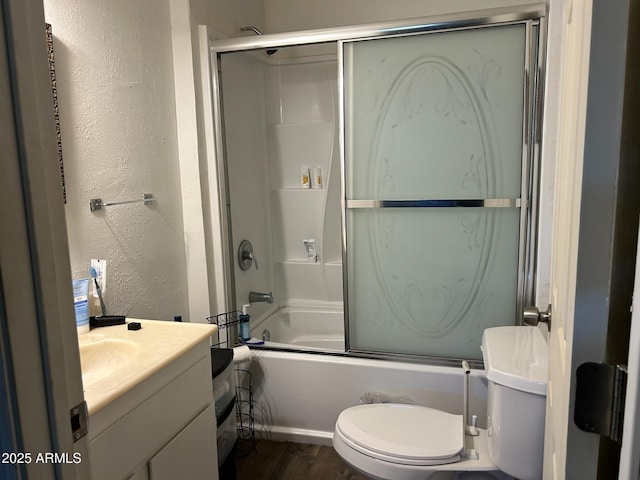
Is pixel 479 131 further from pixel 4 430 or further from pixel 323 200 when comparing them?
pixel 4 430

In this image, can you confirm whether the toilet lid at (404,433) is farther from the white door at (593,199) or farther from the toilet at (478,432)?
the white door at (593,199)

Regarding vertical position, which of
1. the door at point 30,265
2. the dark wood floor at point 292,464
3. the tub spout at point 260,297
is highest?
the door at point 30,265

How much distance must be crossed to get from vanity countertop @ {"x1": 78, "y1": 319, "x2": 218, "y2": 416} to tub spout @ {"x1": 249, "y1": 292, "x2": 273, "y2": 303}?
1185 millimetres

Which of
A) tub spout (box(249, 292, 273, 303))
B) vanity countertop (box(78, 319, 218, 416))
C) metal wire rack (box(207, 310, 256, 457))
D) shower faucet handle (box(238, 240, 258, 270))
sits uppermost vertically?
shower faucet handle (box(238, 240, 258, 270))

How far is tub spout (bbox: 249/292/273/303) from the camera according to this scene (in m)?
2.83

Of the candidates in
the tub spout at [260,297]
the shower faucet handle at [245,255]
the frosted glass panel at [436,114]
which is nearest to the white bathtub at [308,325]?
the tub spout at [260,297]

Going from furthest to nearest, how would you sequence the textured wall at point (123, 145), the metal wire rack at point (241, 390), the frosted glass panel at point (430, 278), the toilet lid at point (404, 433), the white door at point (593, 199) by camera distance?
the metal wire rack at point (241, 390) < the frosted glass panel at point (430, 278) < the textured wall at point (123, 145) < the toilet lid at point (404, 433) < the white door at point (593, 199)

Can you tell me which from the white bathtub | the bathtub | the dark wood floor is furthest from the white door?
the white bathtub

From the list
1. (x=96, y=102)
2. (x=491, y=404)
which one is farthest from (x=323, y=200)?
(x=491, y=404)

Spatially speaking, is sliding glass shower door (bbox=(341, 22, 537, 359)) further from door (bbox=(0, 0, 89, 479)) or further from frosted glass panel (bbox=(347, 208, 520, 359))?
door (bbox=(0, 0, 89, 479))

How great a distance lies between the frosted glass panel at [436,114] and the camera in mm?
1993

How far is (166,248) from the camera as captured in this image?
2.20 meters

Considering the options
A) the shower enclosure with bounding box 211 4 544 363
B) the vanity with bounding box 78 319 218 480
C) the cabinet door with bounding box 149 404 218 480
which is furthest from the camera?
the shower enclosure with bounding box 211 4 544 363

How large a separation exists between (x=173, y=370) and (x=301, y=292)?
75.3 inches
